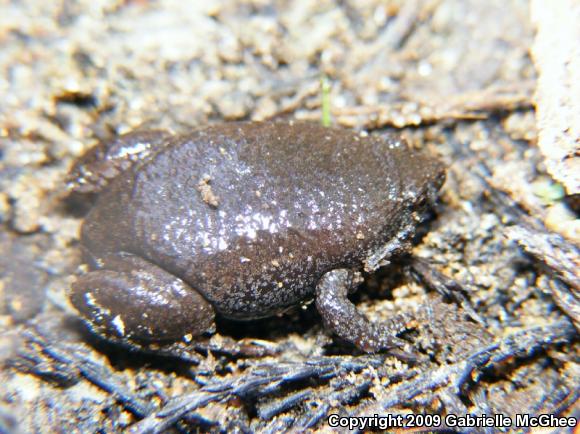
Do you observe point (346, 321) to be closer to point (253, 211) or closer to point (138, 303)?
point (253, 211)

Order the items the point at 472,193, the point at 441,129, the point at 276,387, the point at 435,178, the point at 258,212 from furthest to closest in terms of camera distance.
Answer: the point at 441,129
the point at 472,193
the point at 435,178
the point at 258,212
the point at 276,387

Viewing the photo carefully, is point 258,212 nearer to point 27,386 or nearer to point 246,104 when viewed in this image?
point 246,104

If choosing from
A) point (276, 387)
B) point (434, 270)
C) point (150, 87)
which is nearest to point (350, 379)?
point (276, 387)

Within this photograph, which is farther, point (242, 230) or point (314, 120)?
point (314, 120)

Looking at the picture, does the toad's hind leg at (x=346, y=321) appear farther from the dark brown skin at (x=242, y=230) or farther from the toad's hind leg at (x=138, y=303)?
the toad's hind leg at (x=138, y=303)

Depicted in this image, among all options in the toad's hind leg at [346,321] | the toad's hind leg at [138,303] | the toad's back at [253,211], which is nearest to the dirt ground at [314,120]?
the toad's hind leg at [346,321]

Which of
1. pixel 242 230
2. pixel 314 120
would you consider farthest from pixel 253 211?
pixel 314 120

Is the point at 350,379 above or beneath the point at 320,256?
beneath
